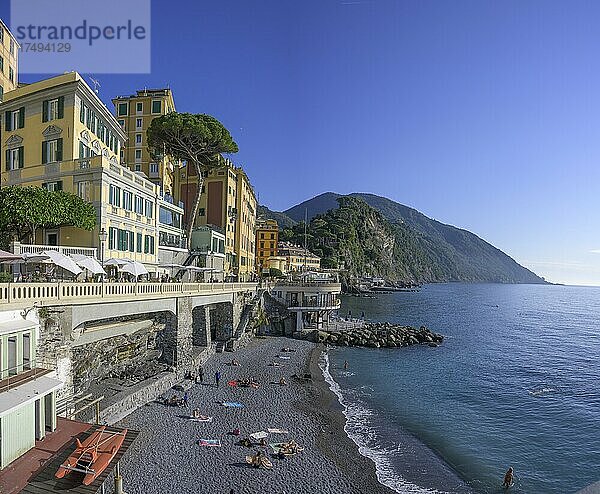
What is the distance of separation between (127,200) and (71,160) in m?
4.67

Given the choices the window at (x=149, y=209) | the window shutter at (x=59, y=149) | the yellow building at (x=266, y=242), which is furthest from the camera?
the yellow building at (x=266, y=242)

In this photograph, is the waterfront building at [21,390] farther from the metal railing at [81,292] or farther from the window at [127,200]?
the window at [127,200]

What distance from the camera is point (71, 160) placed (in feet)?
100

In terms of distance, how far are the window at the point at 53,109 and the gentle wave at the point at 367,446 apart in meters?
Result: 29.3

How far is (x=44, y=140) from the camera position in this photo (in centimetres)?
3184

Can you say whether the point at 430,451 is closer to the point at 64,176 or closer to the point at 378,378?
the point at 378,378

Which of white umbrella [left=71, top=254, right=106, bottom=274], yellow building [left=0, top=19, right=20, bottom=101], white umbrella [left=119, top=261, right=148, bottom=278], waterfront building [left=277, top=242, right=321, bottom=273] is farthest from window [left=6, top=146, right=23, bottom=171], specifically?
waterfront building [left=277, top=242, right=321, bottom=273]

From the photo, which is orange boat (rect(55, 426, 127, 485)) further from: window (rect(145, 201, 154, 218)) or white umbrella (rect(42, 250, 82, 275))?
window (rect(145, 201, 154, 218))

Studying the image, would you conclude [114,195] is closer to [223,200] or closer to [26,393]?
[26,393]

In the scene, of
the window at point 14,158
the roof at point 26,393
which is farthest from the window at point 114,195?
the roof at point 26,393

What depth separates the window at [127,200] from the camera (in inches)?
1289

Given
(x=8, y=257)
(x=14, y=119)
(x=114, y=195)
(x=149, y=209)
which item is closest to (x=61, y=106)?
(x=14, y=119)

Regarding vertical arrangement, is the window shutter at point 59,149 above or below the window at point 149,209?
above

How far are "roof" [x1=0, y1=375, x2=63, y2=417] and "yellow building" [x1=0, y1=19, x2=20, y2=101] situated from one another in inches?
1226
